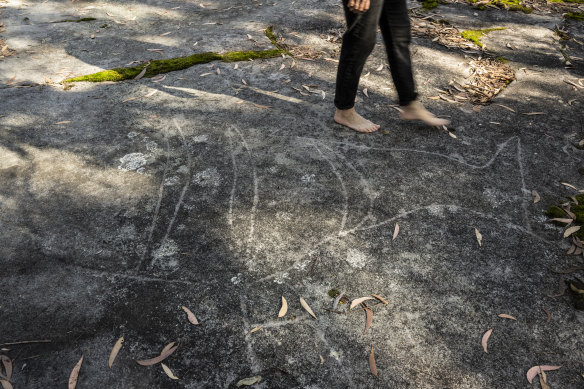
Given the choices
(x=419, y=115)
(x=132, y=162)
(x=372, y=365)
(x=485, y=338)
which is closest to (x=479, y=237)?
(x=485, y=338)

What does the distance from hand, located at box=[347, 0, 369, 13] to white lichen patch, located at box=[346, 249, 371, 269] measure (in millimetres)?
1541

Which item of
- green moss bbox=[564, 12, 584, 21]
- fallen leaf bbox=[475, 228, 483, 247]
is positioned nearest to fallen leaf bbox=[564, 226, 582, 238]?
fallen leaf bbox=[475, 228, 483, 247]

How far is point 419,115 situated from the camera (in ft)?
10.1

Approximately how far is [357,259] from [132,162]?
5.84ft

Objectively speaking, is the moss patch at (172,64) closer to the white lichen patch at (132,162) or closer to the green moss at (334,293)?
the white lichen patch at (132,162)

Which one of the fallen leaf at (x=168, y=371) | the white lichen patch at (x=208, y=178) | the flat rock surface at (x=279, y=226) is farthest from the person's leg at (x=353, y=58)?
the fallen leaf at (x=168, y=371)

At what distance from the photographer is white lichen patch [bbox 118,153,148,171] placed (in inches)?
110

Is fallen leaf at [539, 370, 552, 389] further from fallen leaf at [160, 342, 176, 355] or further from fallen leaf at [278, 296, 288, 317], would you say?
fallen leaf at [160, 342, 176, 355]

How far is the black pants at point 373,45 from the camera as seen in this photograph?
2.63 meters

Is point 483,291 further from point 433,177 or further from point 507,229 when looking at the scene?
point 433,177

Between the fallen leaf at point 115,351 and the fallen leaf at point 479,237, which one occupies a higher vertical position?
the fallen leaf at point 479,237

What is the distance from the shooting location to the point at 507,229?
2344mm

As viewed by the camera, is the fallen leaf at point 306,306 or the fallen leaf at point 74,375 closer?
the fallen leaf at point 74,375

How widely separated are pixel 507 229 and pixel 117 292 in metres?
2.26
